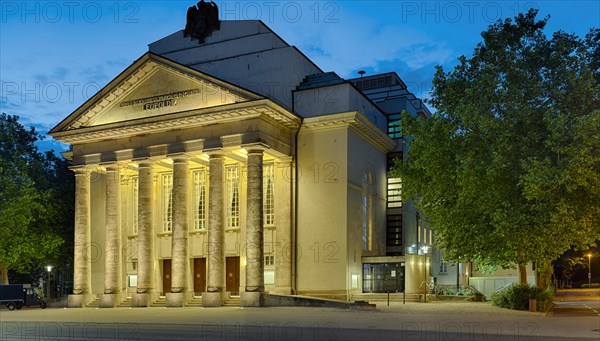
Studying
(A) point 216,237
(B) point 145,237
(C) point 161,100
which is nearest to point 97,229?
(B) point 145,237

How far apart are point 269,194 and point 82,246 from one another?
13734mm

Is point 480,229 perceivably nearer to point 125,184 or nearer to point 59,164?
point 125,184

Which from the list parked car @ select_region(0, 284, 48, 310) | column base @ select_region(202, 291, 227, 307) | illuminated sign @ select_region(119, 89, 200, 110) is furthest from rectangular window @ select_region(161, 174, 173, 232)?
parked car @ select_region(0, 284, 48, 310)

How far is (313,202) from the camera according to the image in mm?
45406

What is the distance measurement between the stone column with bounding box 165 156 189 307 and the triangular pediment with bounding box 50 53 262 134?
420 cm

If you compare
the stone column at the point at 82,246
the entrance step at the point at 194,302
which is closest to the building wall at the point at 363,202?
the entrance step at the point at 194,302

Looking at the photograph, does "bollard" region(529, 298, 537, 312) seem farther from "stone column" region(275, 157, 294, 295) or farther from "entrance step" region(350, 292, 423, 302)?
"stone column" region(275, 157, 294, 295)

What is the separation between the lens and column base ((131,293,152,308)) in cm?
4466

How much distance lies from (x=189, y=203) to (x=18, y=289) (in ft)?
45.4

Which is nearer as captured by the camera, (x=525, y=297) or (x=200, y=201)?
(x=525, y=297)

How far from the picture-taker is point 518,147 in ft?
105

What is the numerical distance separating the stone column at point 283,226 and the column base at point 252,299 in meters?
4.20

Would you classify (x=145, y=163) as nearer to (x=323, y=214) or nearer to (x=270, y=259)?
(x=270, y=259)

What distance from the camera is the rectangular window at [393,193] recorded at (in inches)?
2143
